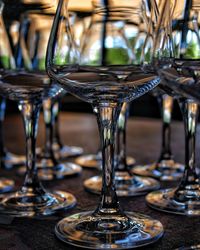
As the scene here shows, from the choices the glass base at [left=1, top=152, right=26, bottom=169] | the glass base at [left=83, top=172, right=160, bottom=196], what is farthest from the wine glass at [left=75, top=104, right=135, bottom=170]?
the glass base at [left=1, top=152, right=26, bottom=169]

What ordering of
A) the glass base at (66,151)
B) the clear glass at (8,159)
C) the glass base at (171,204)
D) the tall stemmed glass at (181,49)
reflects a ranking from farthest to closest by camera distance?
the glass base at (66,151), the clear glass at (8,159), the glass base at (171,204), the tall stemmed glass at (181,49)

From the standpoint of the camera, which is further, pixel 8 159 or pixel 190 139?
pixel 8 159

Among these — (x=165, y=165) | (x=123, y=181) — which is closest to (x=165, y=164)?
(x=165, y=165)

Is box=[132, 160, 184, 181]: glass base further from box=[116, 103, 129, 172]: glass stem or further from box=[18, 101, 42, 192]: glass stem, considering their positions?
box=[18, 101, 42, 192]: glass stem

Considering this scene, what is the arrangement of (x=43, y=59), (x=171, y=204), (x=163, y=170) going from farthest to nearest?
(x=163, y=170), (x=43, y=59), (x=171, y=204)

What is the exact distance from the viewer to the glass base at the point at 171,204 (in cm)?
55

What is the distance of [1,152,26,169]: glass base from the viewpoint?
858 millimetres

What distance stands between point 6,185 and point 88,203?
154mm

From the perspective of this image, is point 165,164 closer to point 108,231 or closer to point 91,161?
point 91,161

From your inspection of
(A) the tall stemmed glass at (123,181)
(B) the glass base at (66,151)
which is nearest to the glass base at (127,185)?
(A) the tall stemmed glass at (123,181)

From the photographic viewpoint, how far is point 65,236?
46 cm

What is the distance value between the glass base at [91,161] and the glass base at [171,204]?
0.69ft

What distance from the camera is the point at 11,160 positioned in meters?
0.92

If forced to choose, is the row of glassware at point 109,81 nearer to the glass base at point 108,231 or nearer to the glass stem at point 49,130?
the glass base at point 108,231
